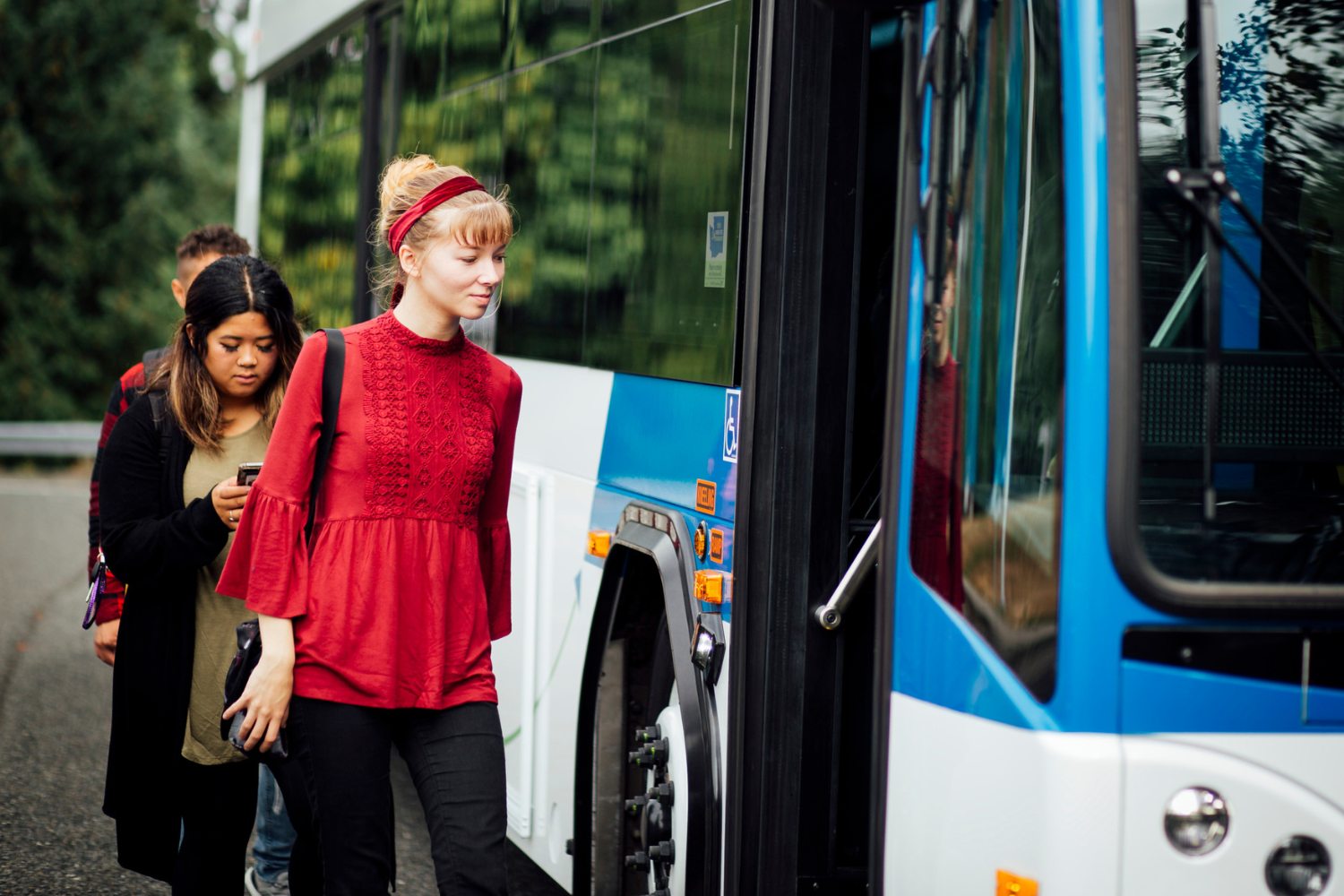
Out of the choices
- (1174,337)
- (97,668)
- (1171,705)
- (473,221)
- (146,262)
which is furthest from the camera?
(146,262)

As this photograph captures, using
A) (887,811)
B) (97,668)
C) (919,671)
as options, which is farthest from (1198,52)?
(97,668)

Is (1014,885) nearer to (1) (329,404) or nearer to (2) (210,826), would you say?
(1) (329,404)

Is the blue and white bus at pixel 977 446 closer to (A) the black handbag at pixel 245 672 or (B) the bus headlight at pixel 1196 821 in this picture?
(B) the bus headlight at pixel 1196 821

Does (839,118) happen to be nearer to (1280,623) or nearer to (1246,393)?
(1246,393)

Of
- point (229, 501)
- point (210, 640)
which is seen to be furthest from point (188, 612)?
point (229, 501)

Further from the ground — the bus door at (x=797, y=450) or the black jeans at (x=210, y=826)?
the bus door at (x=797, y=450)

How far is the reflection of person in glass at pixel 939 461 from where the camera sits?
299cm

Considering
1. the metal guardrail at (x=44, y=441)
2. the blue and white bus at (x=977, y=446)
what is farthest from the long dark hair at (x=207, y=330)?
the metal guardrail at (x=44, y=441)

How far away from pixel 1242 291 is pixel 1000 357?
485 mm

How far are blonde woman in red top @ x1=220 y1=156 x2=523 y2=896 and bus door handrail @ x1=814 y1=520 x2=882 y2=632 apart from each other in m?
0.71

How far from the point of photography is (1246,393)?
117 inches

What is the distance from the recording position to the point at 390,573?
3389 millimetres

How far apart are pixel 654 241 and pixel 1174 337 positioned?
5.81 feet

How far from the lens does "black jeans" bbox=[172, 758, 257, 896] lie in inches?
161
